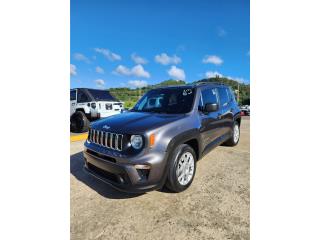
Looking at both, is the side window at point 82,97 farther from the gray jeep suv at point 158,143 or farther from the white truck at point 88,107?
the gray jeep suv at point 158,143

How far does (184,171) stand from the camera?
9.59 feet

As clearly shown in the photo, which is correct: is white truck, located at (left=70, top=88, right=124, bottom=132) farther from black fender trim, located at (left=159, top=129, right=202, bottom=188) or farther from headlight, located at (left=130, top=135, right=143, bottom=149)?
headlight, located at (left=130, top=135, right=143, bottom=149)

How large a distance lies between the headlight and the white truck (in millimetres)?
5570

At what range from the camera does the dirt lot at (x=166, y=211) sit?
82.0 inches

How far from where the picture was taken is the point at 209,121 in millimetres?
3623

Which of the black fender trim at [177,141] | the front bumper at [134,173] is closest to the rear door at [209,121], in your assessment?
the black fender trim at [177,141]

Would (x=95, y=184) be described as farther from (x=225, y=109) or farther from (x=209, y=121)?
(x=225, y=109)

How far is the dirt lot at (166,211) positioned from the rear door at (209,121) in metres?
0.69

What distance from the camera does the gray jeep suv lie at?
2.45m

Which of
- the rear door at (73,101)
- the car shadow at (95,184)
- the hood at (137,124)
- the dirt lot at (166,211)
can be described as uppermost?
the rear door at (73,101)

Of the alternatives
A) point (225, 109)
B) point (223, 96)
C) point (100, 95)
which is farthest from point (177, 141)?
point (100, 95)
